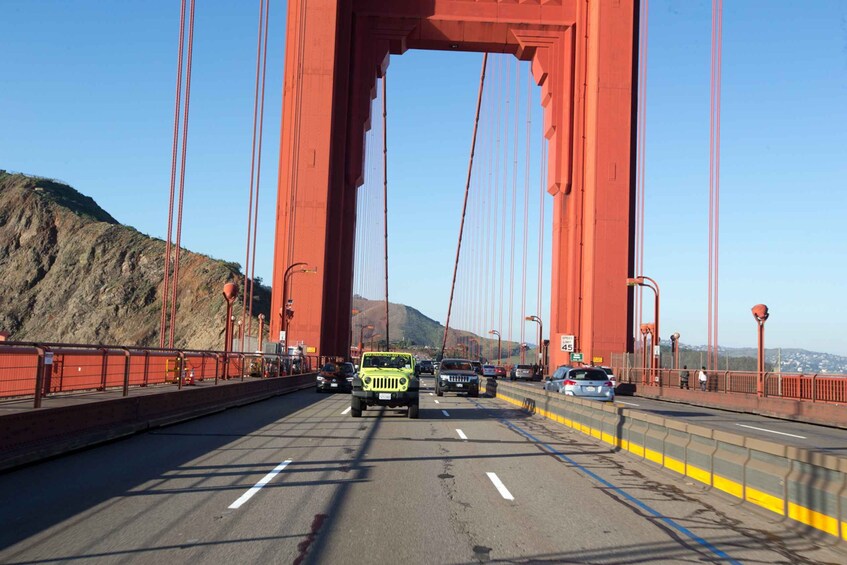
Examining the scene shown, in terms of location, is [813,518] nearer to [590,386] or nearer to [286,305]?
[590,386]

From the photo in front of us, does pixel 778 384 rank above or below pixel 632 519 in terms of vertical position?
above

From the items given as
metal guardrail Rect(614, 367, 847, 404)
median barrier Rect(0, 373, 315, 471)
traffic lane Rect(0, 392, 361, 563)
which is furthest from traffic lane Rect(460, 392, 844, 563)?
metal guardrail Rect(614, 367, 847, 404)

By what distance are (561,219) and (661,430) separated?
4864cm

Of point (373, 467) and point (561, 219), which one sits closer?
point (373, 467)

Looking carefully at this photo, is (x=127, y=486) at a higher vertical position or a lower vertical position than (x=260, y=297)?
lower

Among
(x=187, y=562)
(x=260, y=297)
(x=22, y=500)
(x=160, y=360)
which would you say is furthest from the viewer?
(x=260, y=297)

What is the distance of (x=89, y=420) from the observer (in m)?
14.4

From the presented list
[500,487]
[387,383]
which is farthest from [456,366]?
[500,487]

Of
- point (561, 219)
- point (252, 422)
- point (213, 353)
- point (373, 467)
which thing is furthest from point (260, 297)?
point (373, 467)

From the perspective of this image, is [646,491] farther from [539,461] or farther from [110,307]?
[110,307]

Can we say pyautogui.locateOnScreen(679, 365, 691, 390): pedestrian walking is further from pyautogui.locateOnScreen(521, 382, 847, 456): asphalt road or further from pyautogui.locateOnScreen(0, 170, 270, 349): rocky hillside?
pyautogui.locateOnScreen(0, 170, 270, 349): rocky hillside

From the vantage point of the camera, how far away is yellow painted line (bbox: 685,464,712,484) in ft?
37.0

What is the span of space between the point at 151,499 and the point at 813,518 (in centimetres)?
717

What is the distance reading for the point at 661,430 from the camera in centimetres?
1351
